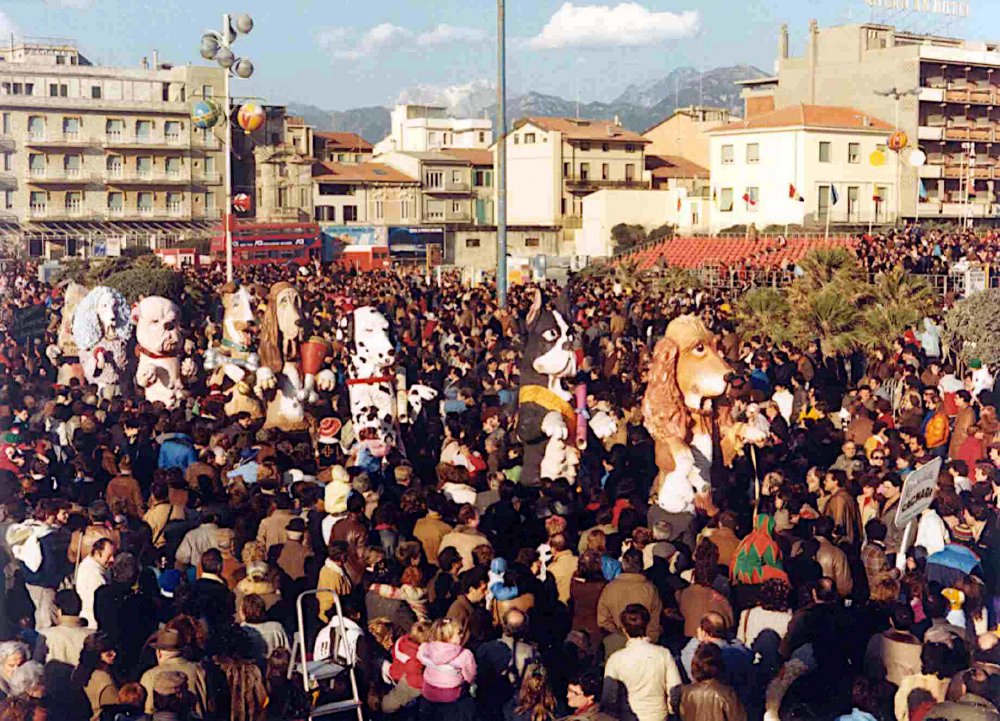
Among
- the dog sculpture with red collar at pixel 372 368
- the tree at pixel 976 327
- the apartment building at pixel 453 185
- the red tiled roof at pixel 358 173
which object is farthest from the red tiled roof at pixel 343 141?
the dog sculpture with red collar at pixel 372 368

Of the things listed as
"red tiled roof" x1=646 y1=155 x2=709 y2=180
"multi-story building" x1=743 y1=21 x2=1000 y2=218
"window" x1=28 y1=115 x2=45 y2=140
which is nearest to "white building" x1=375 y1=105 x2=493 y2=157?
"red tiled roof" x1=646 y1=155 x2=709 y2=180

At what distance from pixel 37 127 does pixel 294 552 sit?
1953 centimetres

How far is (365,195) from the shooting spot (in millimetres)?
35281

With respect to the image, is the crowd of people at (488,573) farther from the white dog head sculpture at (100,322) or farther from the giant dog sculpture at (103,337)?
the white dog head sculpture at (100,322)

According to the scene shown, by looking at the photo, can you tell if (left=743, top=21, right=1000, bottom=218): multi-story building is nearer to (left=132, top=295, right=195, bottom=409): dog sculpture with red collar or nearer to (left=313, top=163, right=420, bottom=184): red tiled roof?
(left=313, top=163, right=420, bottom=184): red tiled roof

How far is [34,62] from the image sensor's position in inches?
979

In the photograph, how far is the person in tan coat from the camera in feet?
25.5

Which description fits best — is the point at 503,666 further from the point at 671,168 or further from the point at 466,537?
the point at 671,168

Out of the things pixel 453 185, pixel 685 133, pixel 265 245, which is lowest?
pixel 265 245

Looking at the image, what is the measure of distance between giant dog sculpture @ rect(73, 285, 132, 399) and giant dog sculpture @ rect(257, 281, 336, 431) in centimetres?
164

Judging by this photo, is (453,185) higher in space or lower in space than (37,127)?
lower

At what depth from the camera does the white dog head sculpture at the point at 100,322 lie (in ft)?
44.4

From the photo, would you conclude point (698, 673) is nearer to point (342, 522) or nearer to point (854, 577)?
point (854, 577)

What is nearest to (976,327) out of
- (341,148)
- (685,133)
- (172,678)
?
(172,678)
